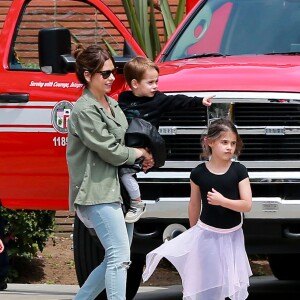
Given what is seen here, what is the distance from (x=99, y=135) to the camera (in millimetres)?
6996

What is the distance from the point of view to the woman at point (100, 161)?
276 inches

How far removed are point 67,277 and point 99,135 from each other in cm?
457

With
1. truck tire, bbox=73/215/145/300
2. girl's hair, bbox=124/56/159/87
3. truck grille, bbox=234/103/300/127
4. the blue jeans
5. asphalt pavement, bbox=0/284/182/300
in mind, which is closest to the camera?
the blue jeans

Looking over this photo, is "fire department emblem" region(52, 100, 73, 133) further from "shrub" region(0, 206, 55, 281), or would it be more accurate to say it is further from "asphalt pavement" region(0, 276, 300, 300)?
"shrub" region(0, 206, 55, 281)

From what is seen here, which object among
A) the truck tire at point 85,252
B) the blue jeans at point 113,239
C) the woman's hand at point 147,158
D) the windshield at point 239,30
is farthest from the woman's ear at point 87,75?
the windshield at point 239,30

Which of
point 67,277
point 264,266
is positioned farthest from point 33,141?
point 264,266

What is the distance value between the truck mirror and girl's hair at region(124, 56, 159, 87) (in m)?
0.81

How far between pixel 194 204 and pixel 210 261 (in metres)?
0.33

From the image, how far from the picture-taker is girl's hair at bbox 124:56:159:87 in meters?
7.32

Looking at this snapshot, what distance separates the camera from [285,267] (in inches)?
422

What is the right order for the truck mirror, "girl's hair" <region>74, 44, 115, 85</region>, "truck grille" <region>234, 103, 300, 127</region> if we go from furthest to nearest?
the truck mirror
"truck grille" <region>234, 103, 300, 127</region>
"girl's hair" <region>74, 44, 115, 85</region>

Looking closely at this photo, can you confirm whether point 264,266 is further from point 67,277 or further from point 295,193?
point 295,193

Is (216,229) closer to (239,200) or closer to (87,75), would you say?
(239,200)

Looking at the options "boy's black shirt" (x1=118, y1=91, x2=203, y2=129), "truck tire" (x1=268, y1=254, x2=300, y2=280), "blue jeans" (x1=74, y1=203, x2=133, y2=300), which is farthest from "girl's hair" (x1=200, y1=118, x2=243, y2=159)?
"truck tire" (x1=268, y1=254, x2=300, y2=280)
